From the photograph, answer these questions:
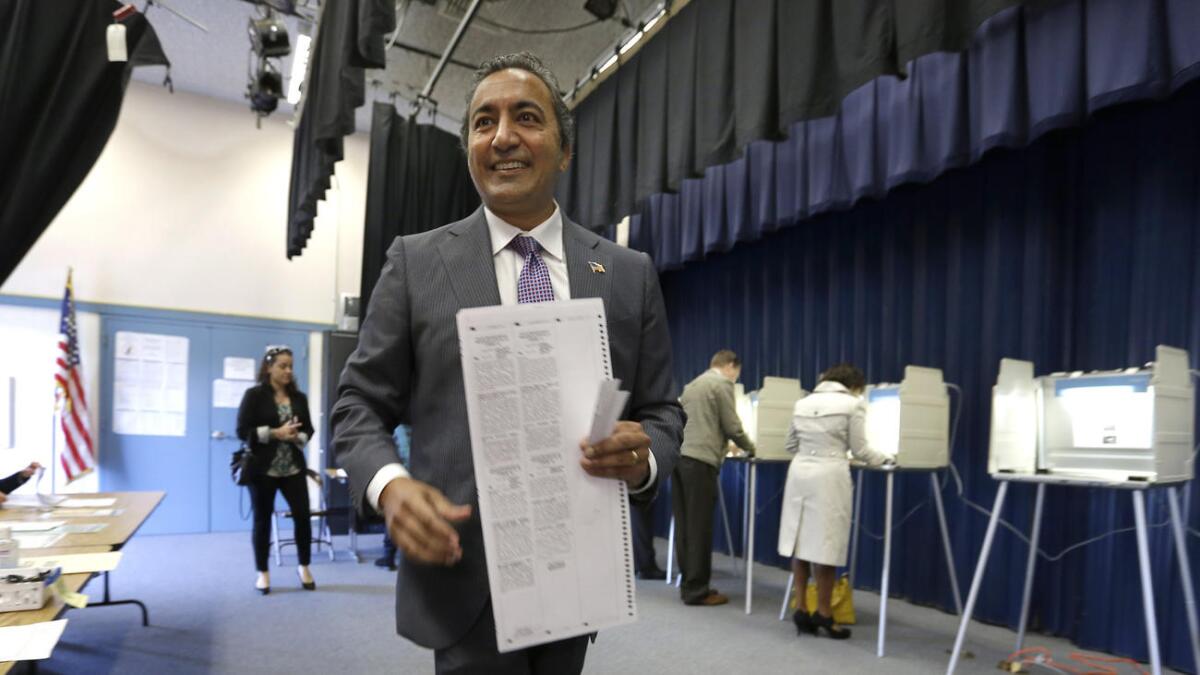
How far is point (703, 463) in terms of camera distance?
13.8ft

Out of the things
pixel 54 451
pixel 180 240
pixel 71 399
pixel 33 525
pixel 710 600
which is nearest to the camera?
pixel 33 525

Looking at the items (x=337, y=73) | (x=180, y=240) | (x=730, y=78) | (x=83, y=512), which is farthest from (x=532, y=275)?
(x=180, y=240)

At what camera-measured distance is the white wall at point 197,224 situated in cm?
648

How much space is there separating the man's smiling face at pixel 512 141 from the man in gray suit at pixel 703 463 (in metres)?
3.26

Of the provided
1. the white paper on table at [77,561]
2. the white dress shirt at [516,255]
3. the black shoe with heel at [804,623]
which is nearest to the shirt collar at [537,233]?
the white dress shirt at [516,255]

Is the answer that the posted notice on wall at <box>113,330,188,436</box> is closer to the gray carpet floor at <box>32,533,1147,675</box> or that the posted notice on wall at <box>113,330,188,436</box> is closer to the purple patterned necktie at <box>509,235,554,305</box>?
the gray carpet floor at <box>32,533,1147,675</box>

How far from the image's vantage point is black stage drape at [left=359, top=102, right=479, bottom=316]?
5.50m

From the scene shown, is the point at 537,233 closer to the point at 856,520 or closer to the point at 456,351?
the point at 456,351

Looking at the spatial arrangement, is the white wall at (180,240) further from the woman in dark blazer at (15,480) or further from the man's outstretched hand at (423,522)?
the man's outstretched hand at (423,522)

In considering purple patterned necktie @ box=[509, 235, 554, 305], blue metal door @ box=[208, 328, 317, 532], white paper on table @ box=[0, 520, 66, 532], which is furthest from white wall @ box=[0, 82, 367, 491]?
purple patterned necktie @ box=[509, 235, 554, 305]

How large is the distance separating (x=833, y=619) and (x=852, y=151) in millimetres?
2630

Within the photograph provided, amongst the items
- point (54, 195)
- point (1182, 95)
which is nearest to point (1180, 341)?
point (1182, 95)

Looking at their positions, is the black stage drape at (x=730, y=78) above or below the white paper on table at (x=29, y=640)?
above

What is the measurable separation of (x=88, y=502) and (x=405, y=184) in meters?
3.40
